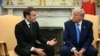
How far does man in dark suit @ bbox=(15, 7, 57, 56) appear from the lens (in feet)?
13.6

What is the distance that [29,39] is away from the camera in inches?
169

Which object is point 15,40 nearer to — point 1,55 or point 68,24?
point 1,55

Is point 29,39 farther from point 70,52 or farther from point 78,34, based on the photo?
point 78,34

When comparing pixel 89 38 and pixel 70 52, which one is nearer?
pixel 70 52

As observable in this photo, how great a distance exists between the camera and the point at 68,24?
4.41 meters

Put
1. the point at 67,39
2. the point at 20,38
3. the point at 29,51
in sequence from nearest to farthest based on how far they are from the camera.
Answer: the point at 29,51 → the point at 20,38 → the point at 67,39

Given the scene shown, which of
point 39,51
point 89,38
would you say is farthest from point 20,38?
point 89,38

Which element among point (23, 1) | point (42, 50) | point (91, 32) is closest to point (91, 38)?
point (91, 32)

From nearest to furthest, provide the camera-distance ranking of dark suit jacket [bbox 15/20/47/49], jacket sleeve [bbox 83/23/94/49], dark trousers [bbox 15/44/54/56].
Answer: dark trousers [bbox 15/44/54/56] → dark suit jacket [bbox 15/20/47/49] → jacket sleeve [bbox 83/23/94/49]

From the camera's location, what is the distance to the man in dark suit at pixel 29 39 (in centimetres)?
413

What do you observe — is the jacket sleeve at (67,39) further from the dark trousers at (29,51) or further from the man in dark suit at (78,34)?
the dark trousers at (29,51)

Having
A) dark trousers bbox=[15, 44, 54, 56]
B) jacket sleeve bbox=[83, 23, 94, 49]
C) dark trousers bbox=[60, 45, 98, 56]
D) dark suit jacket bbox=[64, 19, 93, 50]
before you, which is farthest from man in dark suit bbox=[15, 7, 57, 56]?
jacket sleeve bbox=[83, 23, 94, 49]

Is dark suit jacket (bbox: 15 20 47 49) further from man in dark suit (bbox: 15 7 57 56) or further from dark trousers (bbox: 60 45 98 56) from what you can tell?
dark trousers (bbox: 60 45 98 56)

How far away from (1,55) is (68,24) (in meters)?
1.23
